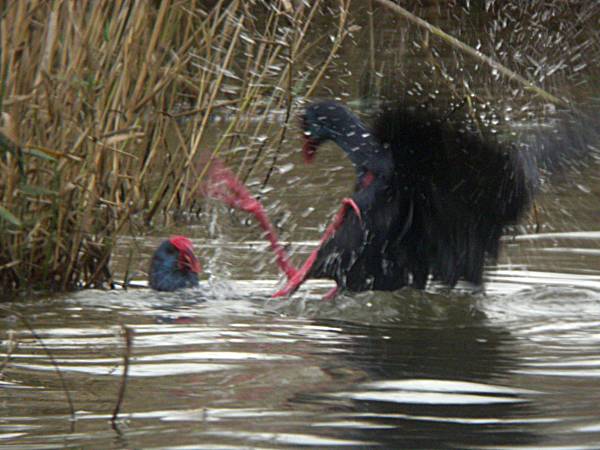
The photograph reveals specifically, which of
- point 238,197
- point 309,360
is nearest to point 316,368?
point 309,360

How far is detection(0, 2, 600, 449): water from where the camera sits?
11.3 feet

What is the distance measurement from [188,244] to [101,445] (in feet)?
10.00

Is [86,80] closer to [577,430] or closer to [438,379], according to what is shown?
[438,379]

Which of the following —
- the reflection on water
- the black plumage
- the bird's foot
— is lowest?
the reflection on water

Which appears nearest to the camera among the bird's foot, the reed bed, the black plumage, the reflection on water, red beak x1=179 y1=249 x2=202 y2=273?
the reflection on water

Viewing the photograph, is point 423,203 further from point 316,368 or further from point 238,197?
point 316,368

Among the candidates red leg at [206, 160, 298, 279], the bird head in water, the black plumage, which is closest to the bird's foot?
the black plumage

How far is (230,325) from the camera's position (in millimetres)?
5203

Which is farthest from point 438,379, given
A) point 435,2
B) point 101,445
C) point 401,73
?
point 435,2

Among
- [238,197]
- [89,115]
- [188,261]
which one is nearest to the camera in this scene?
[89,115]

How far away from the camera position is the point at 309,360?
4441 mm

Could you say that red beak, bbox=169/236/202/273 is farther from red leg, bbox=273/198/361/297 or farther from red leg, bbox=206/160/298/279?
red leg, bbox=273/198/361/297

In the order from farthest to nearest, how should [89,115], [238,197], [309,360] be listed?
[238,197] → [89,115] → [309,360]

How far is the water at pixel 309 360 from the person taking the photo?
344 cm
